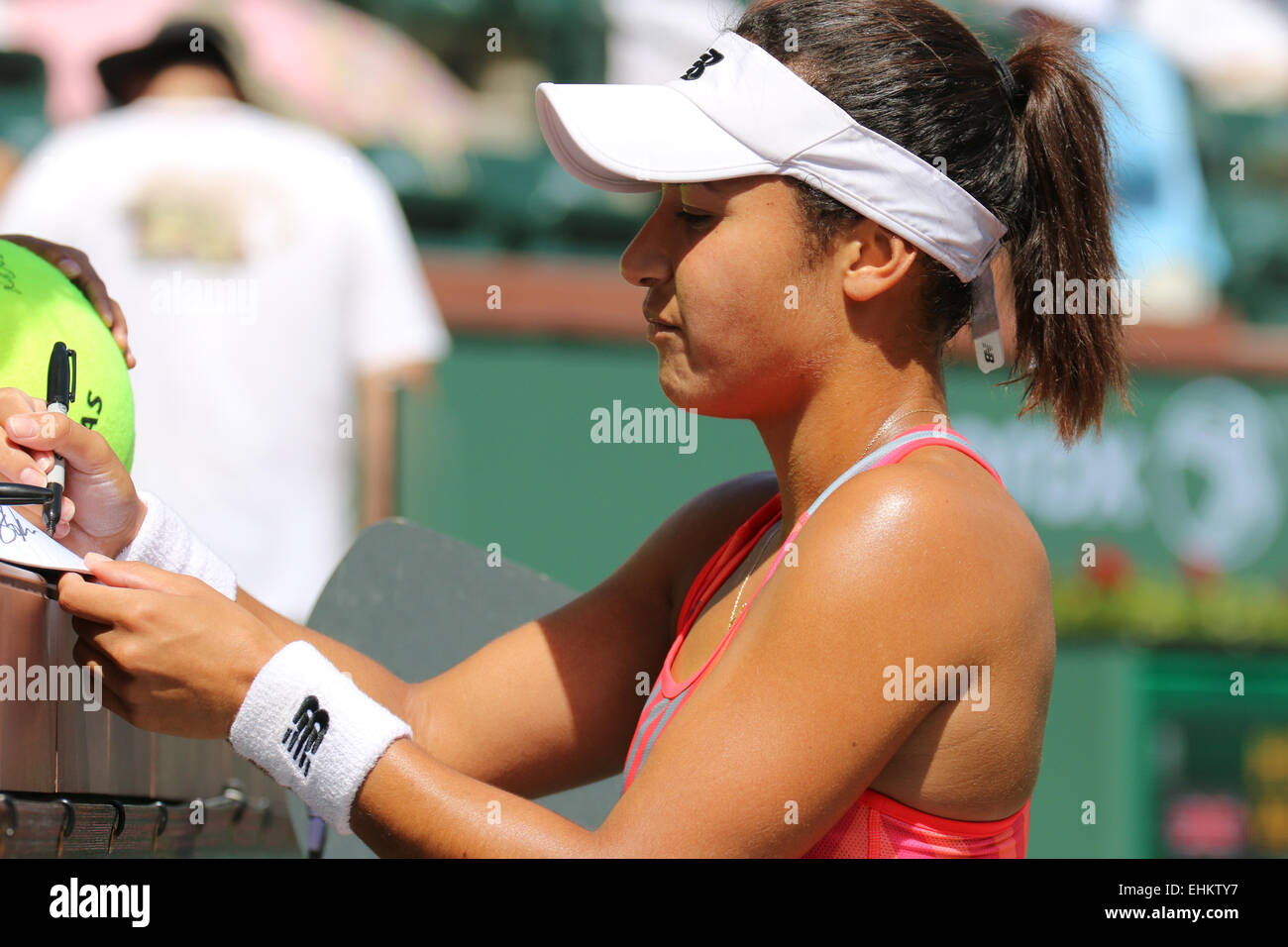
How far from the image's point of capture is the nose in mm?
1767

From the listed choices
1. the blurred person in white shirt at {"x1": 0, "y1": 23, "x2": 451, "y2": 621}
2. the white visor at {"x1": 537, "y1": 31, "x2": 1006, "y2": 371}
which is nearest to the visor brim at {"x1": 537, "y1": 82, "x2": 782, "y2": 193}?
the white visor at {"x1": 537, "y1": 31, "x2": 1006, "y2": 371}

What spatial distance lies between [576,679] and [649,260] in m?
0.63

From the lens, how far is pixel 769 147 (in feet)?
5.59

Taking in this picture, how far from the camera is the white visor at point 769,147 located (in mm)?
1707

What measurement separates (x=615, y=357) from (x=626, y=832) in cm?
487

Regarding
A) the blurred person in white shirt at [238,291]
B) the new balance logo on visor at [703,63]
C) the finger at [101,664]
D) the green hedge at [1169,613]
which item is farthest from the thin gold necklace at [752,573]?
the green hedge at [1169,613]

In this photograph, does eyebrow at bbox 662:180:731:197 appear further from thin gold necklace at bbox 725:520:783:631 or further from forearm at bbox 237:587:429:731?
forearm at bbox 237:587:429:731

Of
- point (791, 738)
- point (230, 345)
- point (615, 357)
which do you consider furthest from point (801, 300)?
point (615, 357)

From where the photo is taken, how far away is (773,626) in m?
1.53

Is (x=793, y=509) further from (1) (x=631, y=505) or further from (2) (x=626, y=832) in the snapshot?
(1) (x=631, y=505)

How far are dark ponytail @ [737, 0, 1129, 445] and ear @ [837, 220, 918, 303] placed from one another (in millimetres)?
23

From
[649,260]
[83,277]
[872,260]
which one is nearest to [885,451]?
[872,260]

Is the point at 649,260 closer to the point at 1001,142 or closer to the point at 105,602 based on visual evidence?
the point at 1001,142

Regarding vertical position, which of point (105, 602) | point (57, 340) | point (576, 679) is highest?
point (57, 340)
